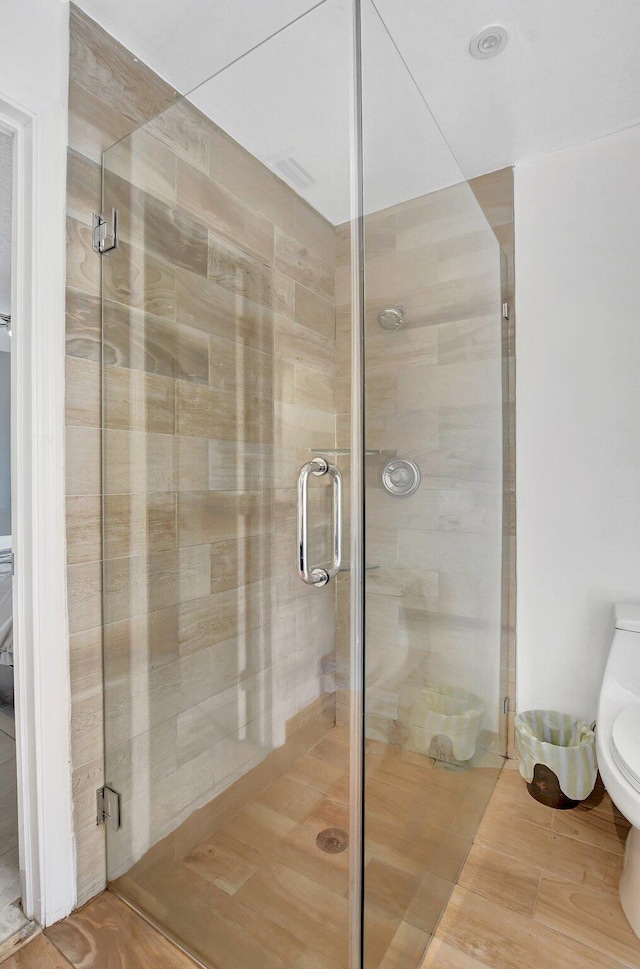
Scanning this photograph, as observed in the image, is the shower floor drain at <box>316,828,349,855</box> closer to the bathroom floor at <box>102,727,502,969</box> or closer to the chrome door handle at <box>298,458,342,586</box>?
the bathroom floor at <box>102,727,502,969</box>

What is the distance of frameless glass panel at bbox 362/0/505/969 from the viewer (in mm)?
986

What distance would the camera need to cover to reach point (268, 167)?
1.06m

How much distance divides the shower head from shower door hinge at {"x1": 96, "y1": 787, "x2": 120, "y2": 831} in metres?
1.33

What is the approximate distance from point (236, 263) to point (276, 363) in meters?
0.25

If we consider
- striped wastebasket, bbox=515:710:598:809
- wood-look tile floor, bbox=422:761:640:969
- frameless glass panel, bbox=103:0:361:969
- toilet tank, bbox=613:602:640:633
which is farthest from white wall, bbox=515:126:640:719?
frameless glass panel, bbox=103:0:361:969

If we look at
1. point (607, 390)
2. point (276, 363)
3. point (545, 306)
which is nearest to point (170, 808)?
point (276, 363)

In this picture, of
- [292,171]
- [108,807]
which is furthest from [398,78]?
[108,807]

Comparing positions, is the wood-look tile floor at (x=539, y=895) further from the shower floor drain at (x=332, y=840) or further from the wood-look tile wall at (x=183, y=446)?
the wood-look tile wall at (x=183, y=446)

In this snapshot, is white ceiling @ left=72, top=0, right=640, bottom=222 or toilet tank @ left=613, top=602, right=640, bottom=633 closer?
white ceiling @ left=72, top=0, right=640, bottom=222

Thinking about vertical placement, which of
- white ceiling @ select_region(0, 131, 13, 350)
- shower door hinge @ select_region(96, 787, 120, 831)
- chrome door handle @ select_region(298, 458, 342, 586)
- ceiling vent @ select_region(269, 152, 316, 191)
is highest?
white ceiling @ select_region(0, 131, 13, 350)

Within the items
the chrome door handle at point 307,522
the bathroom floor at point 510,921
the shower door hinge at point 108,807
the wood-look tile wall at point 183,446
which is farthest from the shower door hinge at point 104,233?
the bathroom floor at point 510,921

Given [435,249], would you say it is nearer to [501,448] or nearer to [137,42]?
[501,448]

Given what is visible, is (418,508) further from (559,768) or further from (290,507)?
(559,768)

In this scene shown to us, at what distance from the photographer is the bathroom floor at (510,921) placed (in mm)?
1197
